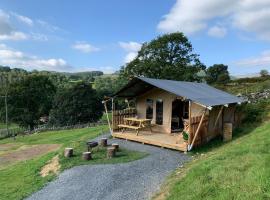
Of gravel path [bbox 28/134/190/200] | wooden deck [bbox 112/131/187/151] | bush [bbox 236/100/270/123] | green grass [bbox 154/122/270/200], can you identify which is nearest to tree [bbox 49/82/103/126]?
bush [bbox 236/100/270/123]

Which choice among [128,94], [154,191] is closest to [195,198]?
[154,191]

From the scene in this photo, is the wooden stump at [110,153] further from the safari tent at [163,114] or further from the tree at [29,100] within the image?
Result: the tree at [29,100]

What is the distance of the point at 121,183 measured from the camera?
10211mm

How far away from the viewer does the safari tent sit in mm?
15992

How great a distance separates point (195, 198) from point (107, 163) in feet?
18.8

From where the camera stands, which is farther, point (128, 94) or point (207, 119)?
point (128, 94)

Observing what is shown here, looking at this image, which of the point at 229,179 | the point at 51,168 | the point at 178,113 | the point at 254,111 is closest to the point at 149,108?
the point at 178,113

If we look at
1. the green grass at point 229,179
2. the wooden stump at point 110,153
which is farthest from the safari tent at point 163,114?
the green grass at point 229,179

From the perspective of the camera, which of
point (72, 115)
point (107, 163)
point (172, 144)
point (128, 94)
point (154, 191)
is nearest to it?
point (154, 191)

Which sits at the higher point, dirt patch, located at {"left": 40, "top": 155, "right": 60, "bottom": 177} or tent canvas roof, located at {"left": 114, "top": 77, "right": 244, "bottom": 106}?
tent canvas roof, located at {"left": 114, "top": 77, "right": 244, "bottom": 106}

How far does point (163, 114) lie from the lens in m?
18.4

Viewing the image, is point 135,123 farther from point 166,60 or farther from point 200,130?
point 166,60

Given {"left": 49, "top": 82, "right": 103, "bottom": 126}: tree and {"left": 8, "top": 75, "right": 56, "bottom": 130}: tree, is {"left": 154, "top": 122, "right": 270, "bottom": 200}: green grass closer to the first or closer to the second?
{"left": 49, "top": 82, "right": 103, "bottom": 126}: tree

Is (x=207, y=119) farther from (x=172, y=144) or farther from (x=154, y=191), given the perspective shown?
(x=154, y=191)
